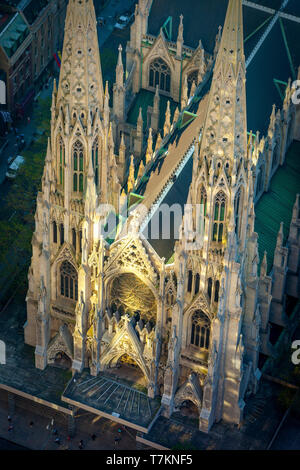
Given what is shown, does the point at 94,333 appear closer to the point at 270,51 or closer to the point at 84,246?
the point at 84,246

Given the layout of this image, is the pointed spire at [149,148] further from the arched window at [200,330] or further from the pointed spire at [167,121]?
the arched window at [200,330]

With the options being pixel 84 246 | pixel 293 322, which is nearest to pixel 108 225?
pixel 84 246

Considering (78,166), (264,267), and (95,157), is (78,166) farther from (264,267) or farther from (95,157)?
(264,267)

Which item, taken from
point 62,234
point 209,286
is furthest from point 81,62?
point 209,286

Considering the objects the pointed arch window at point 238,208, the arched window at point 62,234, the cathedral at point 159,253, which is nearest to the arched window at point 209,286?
the cathedral at point 159,253

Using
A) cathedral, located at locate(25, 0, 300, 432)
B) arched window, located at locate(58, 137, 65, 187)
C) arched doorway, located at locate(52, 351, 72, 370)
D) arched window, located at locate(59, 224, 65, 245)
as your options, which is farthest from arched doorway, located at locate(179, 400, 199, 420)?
arched window, located at locate(58, 137, 65, 187)

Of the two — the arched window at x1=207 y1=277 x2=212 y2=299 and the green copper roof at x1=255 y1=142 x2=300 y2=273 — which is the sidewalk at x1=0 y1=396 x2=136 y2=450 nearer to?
the arched window at x1=207 y1=277 x2=212 y2=299
